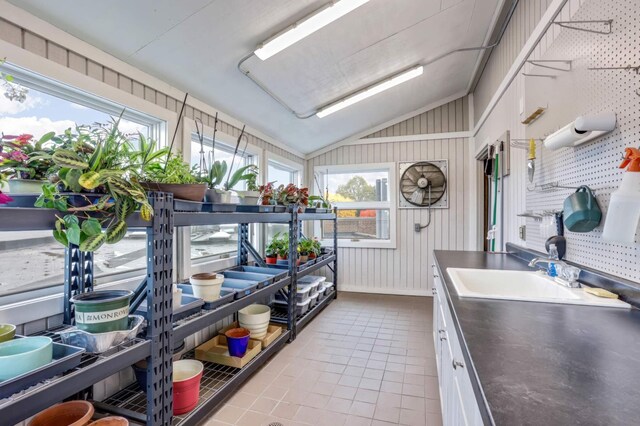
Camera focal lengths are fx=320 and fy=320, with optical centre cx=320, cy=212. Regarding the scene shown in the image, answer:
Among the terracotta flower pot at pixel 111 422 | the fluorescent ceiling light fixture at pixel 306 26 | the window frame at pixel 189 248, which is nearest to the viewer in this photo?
the terracotta flower pot at pixel 111 422

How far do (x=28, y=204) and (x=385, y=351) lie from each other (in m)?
2.64

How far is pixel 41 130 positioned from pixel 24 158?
0.67m

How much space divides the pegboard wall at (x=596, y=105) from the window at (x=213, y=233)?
7.36ft

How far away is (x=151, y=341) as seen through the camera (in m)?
1.45

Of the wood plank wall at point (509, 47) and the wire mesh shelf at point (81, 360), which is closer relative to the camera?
the wire mesh shelf at point (81, 360)

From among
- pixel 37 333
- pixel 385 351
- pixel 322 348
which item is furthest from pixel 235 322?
pixel 37 333

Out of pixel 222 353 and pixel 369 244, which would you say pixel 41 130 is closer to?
pixel 222 353

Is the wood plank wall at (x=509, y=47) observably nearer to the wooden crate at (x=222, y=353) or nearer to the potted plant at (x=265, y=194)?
the potted plant at (x=265, y=194)

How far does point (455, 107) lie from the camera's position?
457cm

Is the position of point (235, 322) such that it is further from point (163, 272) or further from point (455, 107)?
point (455, 107)

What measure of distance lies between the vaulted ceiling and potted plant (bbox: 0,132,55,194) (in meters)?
0.75

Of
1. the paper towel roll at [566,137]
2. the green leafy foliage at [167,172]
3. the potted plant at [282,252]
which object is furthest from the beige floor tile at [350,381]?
the paper towel roll at [566,137]

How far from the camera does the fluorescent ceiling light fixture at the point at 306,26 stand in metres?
2.09

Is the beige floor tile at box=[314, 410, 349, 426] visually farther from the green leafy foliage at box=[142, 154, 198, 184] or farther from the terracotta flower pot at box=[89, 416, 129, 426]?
the green leafy foliage at box=[142, 154, 198, 184]
